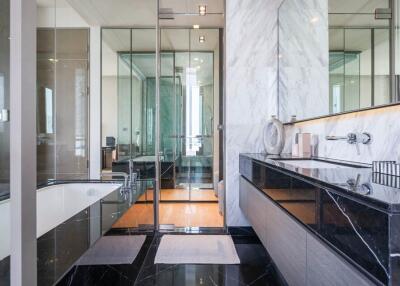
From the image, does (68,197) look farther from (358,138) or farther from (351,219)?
(351,219)

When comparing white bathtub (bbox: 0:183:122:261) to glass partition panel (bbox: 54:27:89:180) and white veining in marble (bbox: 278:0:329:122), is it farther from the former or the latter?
white veining in marble (bbox: 278:0:329:122)

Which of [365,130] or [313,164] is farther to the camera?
[313,164]

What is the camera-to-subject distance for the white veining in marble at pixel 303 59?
2.37 m

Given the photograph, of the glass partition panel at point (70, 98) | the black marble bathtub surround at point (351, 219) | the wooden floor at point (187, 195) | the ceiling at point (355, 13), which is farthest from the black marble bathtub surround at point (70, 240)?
the wooden floor at point (187, 195)

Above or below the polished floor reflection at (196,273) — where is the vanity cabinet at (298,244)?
above

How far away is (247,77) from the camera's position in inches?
128

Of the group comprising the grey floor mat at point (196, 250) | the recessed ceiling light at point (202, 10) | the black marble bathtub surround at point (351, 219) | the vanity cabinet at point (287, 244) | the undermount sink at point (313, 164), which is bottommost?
the grey floor mat at point (196, 250)

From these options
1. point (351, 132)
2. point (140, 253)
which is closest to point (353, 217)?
point (351, 132)

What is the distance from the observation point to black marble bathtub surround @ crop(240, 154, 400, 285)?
73 cm

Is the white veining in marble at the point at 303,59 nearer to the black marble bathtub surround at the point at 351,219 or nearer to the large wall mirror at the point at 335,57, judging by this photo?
the large wall mirror at the point at 335,57

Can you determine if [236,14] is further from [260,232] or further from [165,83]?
[260,232]

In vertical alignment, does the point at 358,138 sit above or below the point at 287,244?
above

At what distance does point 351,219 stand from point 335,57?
160cm

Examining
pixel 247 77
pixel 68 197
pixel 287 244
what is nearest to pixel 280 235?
pixel 287 244
